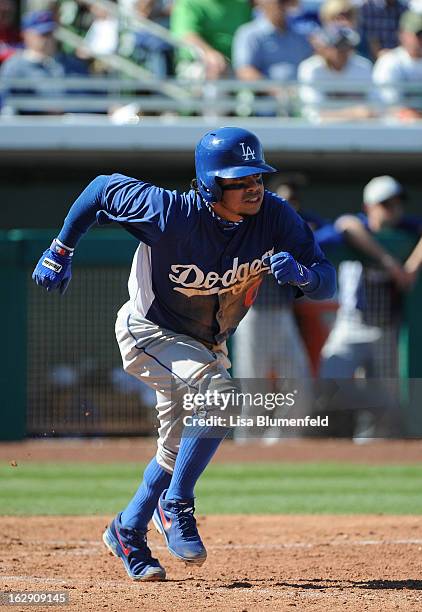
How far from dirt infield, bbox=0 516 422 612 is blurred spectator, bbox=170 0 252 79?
20.5 ft

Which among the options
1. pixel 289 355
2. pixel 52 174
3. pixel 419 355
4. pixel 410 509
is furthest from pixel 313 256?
pixel 52 174

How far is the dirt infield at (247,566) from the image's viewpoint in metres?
4.59

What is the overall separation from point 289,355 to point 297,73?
3.49m

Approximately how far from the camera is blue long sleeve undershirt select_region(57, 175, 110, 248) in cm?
504

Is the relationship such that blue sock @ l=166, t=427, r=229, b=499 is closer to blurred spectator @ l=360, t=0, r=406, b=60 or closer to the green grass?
the green grass

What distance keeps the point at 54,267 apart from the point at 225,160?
0.96 meters

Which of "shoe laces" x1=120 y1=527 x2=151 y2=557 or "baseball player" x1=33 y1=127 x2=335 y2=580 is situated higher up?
"baseball player" x1=33 y1=127 x2=335 y2=580

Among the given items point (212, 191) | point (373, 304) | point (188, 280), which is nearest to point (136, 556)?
point (188, 280)

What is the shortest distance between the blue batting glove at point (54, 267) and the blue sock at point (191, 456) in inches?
36.5

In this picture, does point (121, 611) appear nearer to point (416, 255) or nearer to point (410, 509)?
point (410, 509)

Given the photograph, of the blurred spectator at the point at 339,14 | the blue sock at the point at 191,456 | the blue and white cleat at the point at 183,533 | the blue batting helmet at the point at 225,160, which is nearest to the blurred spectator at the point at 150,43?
the blurred spectator at the point at 339,14

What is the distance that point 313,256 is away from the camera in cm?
510

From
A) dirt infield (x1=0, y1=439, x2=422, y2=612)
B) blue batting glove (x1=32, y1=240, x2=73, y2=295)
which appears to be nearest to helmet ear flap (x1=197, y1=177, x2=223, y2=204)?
blue batting glove (x1=32, y1=240, x2=73, y2=295)

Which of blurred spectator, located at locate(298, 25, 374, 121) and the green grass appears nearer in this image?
the green grass
